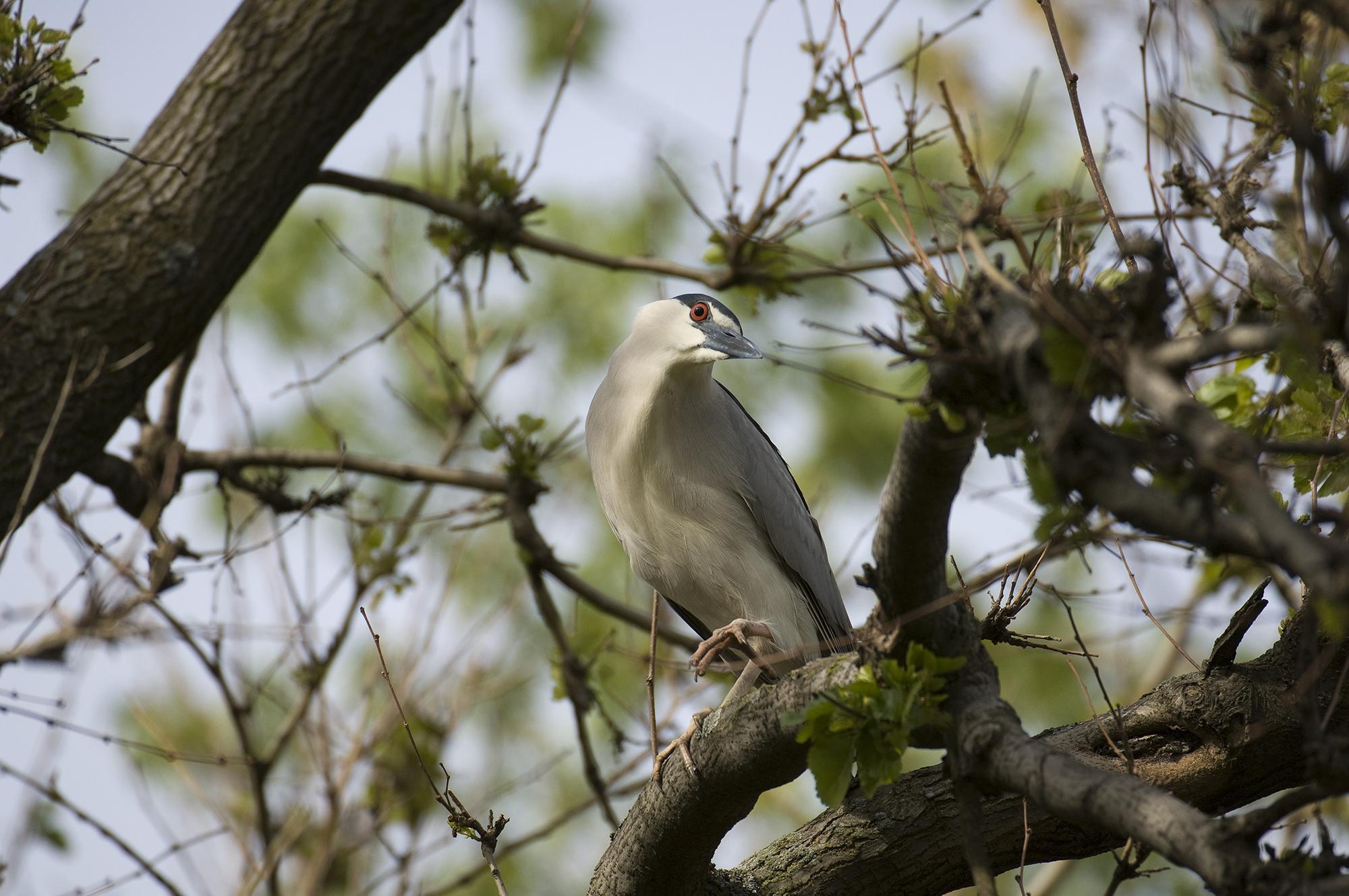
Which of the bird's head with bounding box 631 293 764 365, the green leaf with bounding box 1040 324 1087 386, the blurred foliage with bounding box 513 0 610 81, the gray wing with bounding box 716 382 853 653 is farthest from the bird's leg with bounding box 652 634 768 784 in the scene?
the blurred foliage with bounding box 513 0 610 81

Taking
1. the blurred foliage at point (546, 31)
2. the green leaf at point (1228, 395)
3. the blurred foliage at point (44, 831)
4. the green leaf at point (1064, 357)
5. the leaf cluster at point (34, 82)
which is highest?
the blurred foliage at point (546, 31)

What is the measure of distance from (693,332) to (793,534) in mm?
835

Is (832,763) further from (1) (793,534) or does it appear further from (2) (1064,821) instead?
(1) (793,534)

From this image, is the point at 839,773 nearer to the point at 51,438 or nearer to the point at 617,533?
the point at 617,533

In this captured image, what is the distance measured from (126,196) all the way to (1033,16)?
6123 millimetres

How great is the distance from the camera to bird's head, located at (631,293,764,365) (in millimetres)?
3447

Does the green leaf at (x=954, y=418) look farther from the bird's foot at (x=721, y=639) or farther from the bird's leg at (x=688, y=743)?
the bird's foot at (x=721, y=639)

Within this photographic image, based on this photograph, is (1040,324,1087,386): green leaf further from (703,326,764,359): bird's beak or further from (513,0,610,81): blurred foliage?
(513,0,610,81): blurred foliage

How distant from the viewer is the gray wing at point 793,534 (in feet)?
12.5

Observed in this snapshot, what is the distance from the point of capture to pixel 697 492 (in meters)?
3.69

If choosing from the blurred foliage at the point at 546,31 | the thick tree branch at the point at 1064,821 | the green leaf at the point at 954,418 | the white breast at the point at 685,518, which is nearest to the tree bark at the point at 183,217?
the white breast at the point at 685,518

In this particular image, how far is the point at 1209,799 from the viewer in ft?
8.29

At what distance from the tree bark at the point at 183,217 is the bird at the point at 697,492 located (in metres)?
1.25

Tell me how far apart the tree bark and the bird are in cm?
125
